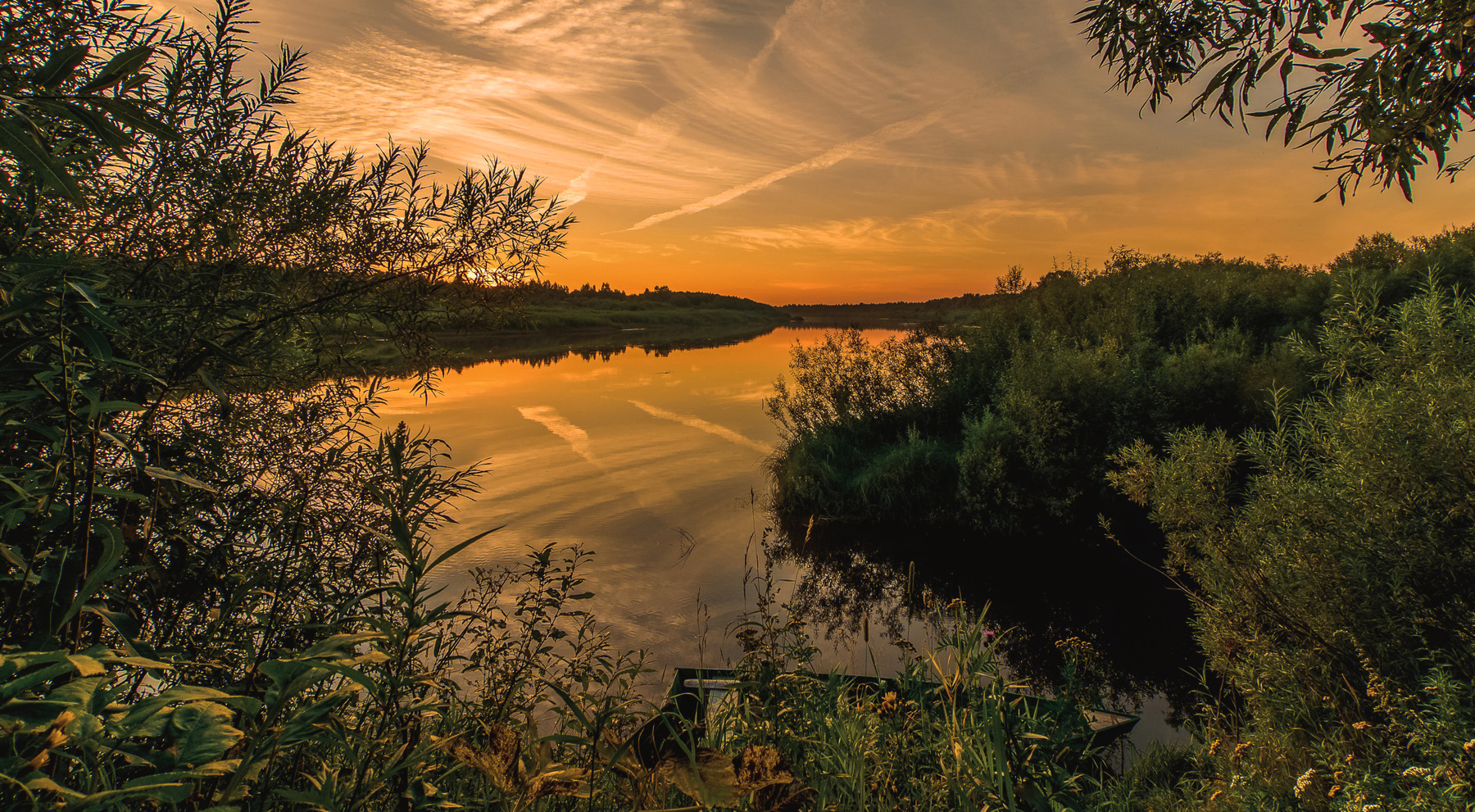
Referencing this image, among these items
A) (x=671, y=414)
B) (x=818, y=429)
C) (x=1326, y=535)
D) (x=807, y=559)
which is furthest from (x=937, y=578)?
(x=671, y=414)

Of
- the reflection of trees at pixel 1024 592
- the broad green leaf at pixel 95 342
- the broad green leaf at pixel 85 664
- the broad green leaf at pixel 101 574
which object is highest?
the broad green leaf at pixel 95 342

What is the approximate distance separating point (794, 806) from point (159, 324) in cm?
287

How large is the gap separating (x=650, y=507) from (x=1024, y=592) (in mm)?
6332

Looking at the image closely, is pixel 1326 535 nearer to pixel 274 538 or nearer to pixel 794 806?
pixel 794 806

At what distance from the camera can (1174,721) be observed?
5863 mm

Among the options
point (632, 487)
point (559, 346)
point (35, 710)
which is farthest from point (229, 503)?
point (559, 346)

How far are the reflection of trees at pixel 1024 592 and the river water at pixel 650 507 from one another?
96 mm

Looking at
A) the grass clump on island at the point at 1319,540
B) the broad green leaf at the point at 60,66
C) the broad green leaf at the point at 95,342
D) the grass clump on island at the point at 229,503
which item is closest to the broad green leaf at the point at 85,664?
the grass clump on island at the point at 229,503

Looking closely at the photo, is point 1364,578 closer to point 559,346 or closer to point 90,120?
point 90,120

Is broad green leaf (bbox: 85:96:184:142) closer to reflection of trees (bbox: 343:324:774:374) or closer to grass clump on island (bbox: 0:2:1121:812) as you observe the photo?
grass clump on island (bbox: 0:2:1121:812)

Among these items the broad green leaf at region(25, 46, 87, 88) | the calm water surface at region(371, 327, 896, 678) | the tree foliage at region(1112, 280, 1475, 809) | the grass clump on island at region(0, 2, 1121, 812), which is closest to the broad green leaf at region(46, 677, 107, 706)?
the grass clump on island at region(0, 2, 1121, 812)

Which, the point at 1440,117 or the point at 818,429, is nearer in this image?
the point at 1440,117

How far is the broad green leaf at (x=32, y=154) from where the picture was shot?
72cm

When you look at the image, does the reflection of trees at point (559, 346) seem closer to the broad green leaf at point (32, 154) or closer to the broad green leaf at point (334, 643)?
the broad green leaf at point (32, 154)
